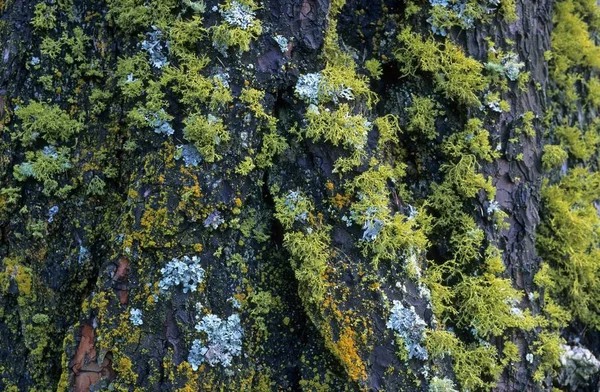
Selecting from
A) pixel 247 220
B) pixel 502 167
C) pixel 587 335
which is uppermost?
pixel 502 167

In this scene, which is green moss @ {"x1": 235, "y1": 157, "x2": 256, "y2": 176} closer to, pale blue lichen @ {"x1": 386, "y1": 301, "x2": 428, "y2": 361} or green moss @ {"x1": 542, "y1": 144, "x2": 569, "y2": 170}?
pale blue lichen @ {"x1": 386, "y1": 301, "x2": 428, "y2": 361}

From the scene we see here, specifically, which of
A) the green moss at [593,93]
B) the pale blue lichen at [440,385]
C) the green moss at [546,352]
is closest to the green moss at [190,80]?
the pale blue lichen at [440,385]

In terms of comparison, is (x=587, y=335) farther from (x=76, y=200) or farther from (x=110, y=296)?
(x=76, y=200)

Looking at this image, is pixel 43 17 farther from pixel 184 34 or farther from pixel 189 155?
pixel 189 155

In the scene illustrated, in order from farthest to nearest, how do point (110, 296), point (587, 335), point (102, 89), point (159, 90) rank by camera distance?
point (587, 335) < point (102, 89) < point (159, 90) < point (110, 296)

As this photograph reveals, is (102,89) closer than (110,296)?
No

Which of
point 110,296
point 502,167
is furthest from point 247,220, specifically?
point 502,167

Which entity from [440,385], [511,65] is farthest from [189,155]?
[511,65]

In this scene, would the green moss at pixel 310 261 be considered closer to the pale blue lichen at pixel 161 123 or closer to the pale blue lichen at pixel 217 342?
the pale blue lichen at pixel 217 342
